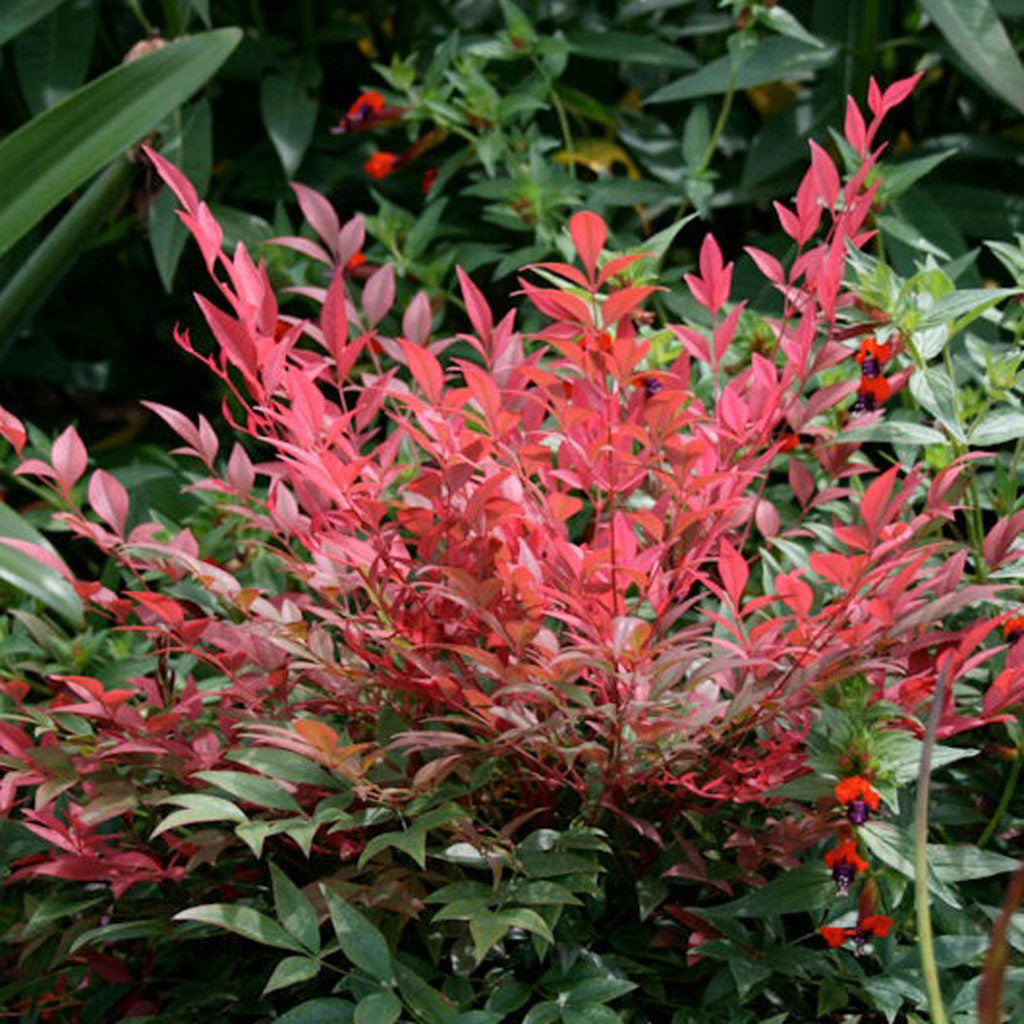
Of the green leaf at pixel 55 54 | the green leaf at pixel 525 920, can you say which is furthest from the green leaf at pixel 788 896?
the green leaf at pixel 55 54

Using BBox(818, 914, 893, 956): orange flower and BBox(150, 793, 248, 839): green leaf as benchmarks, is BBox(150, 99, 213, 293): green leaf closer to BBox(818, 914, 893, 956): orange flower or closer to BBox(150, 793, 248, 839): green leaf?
BBox(150, 793, 248, 839): green leaf

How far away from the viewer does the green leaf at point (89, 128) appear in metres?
1.14

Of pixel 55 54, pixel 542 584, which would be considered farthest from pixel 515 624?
pixel 55 54

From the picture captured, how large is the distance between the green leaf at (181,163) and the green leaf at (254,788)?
0.87 m

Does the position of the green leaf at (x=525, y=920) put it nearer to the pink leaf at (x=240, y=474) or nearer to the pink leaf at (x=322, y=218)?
the pink leaf at (x=240, y=474)

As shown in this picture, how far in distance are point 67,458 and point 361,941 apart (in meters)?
0.40

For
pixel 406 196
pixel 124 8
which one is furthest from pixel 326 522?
pixel 124 8

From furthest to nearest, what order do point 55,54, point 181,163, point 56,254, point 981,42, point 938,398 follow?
point 55,54, point 181,163, point 981,42, point 56,254, point 938,398

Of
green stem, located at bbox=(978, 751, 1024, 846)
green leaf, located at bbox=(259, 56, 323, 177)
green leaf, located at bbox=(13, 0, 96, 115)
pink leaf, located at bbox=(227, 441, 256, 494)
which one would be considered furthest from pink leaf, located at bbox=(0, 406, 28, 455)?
green leaf, located at bbox=(13, 0, 96, 115)

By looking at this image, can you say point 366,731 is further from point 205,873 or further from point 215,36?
point 215,36

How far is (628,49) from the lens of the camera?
1774mm

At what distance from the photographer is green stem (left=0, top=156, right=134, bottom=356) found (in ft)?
4.73

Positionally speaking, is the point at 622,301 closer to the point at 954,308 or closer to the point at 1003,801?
the point at 954,308

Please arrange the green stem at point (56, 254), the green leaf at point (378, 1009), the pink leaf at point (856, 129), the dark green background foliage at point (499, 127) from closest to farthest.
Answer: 1. the green leaf at point (378, 1009)
2. the pink leaf at point (856, 129)
3. the green stem at point (56, 254)
4. the dark green background foliage at point (499, 127)
